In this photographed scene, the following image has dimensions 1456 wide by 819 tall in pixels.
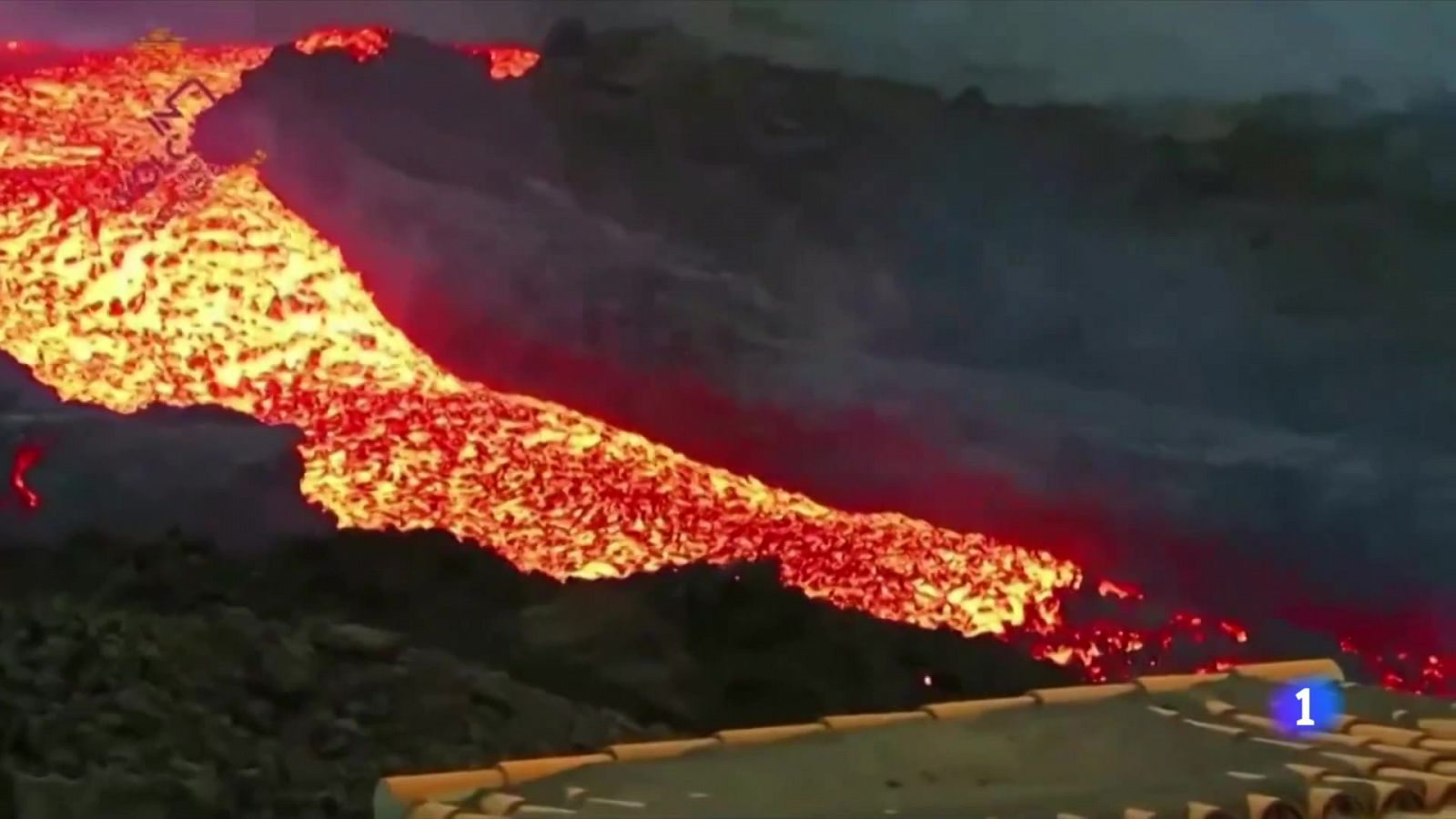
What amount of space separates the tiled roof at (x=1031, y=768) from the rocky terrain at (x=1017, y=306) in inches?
52.8

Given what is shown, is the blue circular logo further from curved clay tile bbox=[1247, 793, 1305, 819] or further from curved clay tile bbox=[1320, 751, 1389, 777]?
curved clay tile bbox=[1247, 793, 1305, 819]

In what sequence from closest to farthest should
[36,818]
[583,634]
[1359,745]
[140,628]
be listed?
[1359,745] < [36,818] < [140,628] < [583,634]

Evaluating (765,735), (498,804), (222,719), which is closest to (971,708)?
(765,735)

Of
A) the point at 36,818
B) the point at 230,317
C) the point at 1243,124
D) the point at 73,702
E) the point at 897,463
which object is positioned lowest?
the point at 36,818

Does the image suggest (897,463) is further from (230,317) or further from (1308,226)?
A: (230,317)

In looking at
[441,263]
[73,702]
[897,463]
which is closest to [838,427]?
[897,463]

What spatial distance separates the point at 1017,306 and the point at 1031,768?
5.78ft

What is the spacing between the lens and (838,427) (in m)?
3.23

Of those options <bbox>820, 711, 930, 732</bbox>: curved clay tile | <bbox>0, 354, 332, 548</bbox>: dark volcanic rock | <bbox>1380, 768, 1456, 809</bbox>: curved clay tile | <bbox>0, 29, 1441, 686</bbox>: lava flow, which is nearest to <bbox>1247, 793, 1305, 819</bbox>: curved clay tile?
<bbox>1380, 768, 1456, 809</bbox>: curved clay tile

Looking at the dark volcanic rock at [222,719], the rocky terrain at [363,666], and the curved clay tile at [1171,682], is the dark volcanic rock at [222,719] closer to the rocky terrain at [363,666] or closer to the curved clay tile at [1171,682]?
the rocky terrain at [363,666]

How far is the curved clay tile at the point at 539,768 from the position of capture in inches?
64.7

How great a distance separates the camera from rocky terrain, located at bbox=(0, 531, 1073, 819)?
2783 millimetres

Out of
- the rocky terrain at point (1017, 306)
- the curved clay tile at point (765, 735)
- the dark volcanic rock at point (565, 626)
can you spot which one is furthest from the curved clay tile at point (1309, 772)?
the rocky terrain at point (1017, 306)

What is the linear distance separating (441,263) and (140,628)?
86 cm
